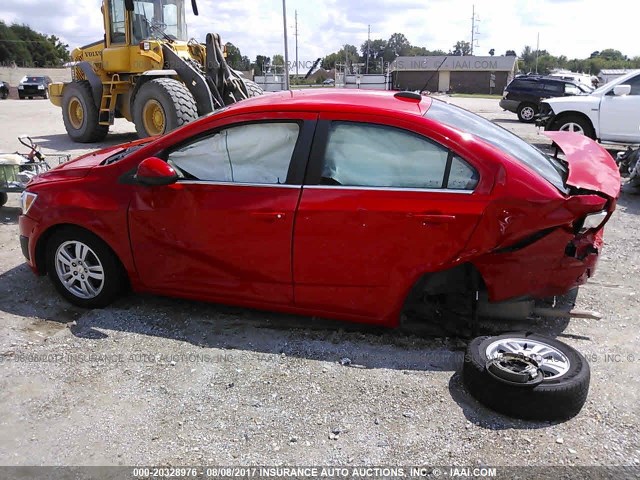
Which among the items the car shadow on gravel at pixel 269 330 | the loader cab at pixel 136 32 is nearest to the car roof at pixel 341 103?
the car shadow on gravel at pixel 269 330

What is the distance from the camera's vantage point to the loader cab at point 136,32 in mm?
12062

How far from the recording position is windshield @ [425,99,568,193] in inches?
146

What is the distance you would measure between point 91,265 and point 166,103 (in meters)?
7.40

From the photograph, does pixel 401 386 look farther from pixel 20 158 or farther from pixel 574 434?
pixel 20 158

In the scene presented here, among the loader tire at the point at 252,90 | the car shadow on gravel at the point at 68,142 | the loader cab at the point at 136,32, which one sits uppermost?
the loader cab at the point at 136,32

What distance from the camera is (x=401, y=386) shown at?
3.41m

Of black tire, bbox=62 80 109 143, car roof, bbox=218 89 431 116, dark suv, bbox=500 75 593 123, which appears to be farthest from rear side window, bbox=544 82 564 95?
car roof, bbox=218 89 431 116

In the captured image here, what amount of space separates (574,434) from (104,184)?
3.51 metres

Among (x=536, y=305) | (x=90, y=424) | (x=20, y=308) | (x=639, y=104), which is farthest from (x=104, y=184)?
(x=639, y=104)

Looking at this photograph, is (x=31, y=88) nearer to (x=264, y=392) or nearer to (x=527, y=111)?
(x=527, y=111)

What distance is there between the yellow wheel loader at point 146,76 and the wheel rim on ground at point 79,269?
6972 mm

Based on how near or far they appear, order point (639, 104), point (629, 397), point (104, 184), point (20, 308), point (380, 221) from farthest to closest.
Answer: point (639, 104) → point (20, 308) → point (104, 184) → point (380, 221) → point (629, 397)

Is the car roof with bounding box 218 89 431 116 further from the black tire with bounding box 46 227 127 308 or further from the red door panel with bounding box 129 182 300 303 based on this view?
the black tire with bounding box 46 227 127 308

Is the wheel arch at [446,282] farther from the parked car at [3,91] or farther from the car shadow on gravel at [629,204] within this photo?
the parked car at [3,91]
